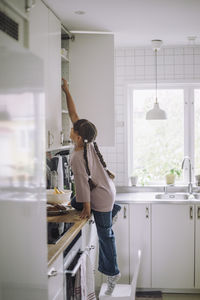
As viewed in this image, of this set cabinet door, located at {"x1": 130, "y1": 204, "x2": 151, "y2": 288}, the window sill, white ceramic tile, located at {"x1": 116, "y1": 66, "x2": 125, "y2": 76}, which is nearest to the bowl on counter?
cabinet door, located at {"x1": 130, "y1": 204, "x2": 151, "y2": 288}

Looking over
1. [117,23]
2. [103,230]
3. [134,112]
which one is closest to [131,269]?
[103,230]

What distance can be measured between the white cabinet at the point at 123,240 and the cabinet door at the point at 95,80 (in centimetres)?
72

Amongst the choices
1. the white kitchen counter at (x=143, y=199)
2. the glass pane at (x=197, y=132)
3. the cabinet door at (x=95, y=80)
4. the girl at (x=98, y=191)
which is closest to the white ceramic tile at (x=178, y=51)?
the glass pane at (x=197, y=132)

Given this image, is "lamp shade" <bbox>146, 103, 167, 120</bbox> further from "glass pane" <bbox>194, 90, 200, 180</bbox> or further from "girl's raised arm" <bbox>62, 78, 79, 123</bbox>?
"girl's raised arm" <bbox>62, 78, 79, 123</bbox>

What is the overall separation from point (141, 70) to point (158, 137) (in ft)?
2.50

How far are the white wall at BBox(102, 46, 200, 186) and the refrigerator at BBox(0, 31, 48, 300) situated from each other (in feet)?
9.43

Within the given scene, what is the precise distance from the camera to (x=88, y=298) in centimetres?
252

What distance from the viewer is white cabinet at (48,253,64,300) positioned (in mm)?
1767

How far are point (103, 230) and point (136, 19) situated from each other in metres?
1.64

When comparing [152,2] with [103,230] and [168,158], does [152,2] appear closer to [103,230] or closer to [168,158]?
[103,230]

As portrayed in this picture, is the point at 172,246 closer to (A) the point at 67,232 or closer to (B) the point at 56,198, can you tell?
(B) the point at 56,198

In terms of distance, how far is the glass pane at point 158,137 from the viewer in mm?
4371

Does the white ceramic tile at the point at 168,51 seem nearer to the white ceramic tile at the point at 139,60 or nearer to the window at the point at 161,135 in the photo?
the white ceramic tile at the point at 139,60

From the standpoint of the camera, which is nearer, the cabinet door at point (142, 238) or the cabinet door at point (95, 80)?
the cabinet door at point (95, 80)
